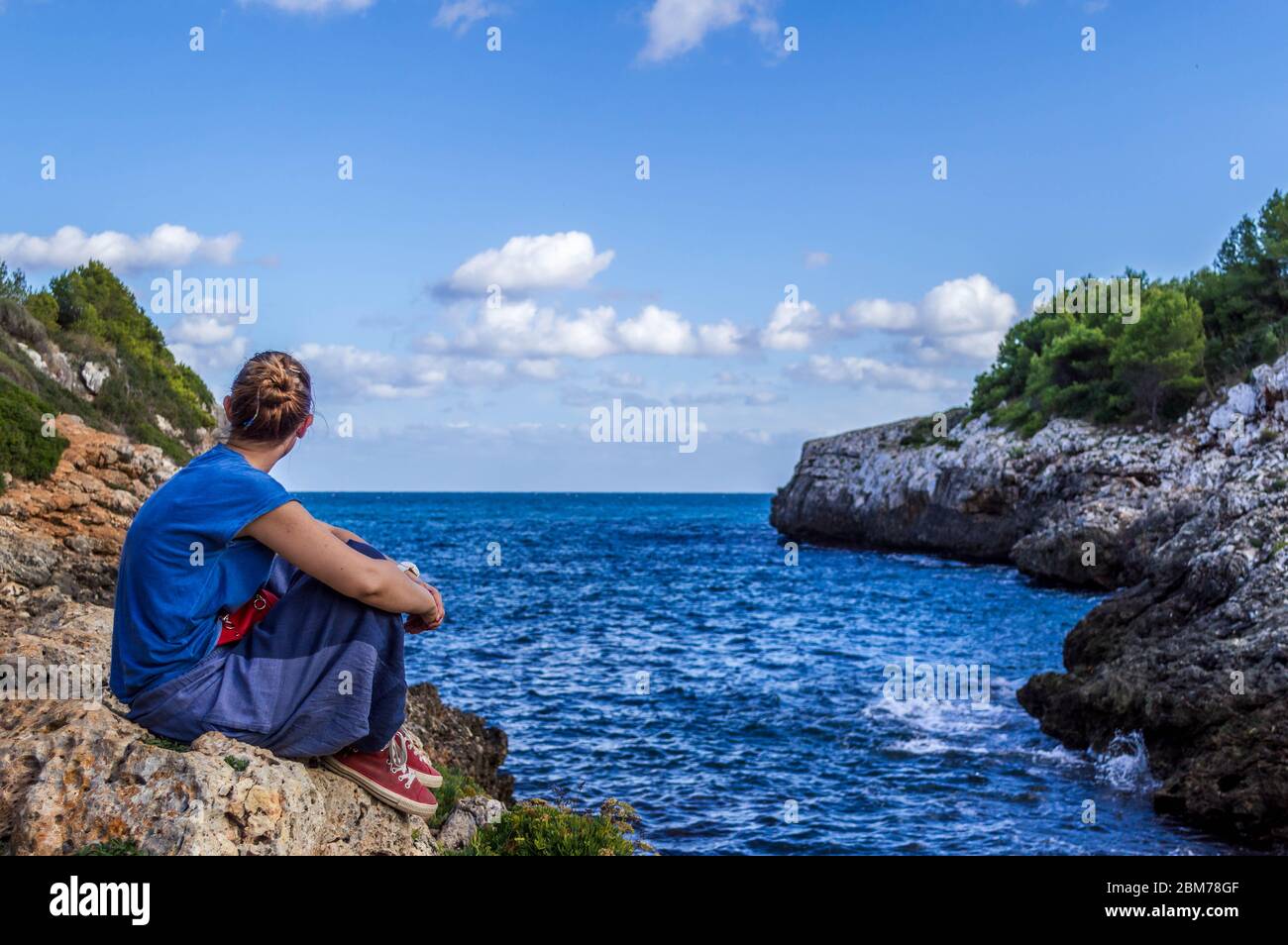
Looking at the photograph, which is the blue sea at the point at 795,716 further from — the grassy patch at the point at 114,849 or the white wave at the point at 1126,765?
the grassy patch at the point at 114,849

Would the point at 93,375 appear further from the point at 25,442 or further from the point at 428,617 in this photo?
the point at 428,617

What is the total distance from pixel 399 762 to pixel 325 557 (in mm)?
1433

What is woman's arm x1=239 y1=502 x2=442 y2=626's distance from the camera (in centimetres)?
429

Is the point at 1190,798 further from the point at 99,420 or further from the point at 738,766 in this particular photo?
the point at 99,420

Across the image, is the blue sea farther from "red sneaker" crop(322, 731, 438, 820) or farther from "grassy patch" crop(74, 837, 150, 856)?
"grassy patch" crop(74, 837, 150, 856)

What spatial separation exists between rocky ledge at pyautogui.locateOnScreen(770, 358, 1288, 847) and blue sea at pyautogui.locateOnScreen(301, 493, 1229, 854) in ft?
2.46

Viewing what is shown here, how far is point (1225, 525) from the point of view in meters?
21.2

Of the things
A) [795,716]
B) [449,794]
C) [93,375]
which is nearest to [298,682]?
[449,794]

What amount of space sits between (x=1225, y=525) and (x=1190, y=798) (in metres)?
10.4

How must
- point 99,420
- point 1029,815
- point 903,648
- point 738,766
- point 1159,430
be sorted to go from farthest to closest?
point 1159,430 < point 903,648 < point 99,420 < point 738,766 < point 1029,815

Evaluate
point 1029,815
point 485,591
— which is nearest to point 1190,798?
point 1029,815

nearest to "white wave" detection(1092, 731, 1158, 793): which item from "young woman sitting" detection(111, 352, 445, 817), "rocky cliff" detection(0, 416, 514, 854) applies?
"rocky cliff" detection(0, 416, 514, 854)
